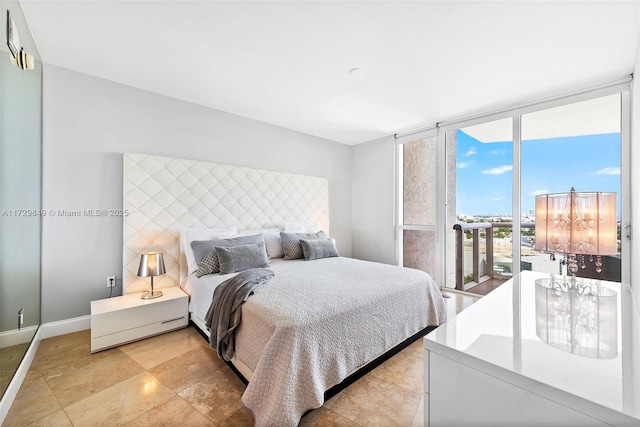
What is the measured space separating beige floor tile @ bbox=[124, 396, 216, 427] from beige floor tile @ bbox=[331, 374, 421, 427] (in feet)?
2.61

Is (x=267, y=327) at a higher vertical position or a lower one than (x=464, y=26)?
lower

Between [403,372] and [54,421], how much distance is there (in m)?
2.22

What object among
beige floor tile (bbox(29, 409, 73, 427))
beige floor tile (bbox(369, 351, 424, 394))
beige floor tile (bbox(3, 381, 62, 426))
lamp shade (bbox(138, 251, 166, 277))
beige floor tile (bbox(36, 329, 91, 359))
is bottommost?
beige floor tile (bbox(29, 409, 73, 427))

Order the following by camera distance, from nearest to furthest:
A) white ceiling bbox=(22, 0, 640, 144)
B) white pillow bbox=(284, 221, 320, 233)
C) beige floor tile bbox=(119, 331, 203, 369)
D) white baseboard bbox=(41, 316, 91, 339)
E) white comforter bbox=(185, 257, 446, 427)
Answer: white comforter bbox=(185, 257, 446, 427), white ceiling bbox=(22, 0, 640, 144), beige floor tile bbox=(119, 331, 203, 369), white baseboard bbox=(41, 316, 91, 339), white pillow bbox=(284, 221, 320, 233)

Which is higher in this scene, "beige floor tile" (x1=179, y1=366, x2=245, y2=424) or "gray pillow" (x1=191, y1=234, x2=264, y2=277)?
"gray pillow" (x1=191, y1=234, x2=264, y2=277)

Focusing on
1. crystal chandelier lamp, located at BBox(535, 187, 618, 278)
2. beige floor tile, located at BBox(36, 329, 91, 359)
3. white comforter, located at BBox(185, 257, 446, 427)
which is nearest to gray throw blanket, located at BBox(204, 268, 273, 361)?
white comforter, located at BBox(185, 257, 446, 427)

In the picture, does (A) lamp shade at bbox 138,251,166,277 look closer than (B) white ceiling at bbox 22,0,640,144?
No

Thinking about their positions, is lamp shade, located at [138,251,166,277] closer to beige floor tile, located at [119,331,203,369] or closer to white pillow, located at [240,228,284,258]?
beige floor tile, located at [119,331,203,369]

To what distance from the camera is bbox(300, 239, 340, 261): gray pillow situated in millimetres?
3307

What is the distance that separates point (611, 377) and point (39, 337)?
12.3 ft

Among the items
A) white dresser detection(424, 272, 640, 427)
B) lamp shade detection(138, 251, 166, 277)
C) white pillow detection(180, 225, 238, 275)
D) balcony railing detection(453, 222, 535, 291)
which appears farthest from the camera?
balcony railing detection(453, 222, 535, 291)

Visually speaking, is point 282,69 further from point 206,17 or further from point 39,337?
point 39,337

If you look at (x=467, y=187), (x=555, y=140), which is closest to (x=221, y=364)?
(x=467, y=187)

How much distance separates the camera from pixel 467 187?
3.81 meters
